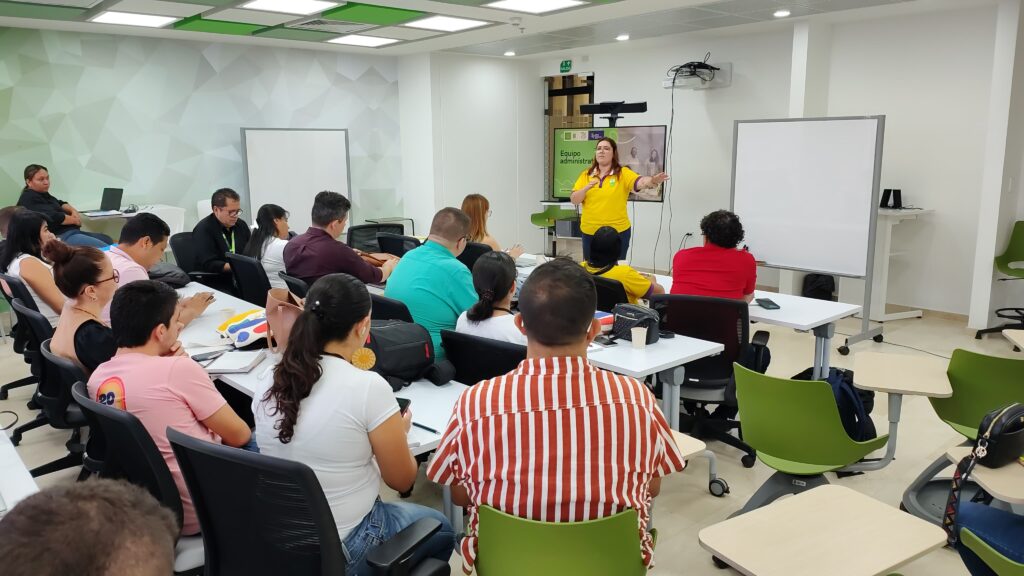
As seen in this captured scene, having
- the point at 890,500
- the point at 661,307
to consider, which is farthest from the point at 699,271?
the point at 890,500

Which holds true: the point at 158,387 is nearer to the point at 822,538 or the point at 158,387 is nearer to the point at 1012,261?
the point at 822,538

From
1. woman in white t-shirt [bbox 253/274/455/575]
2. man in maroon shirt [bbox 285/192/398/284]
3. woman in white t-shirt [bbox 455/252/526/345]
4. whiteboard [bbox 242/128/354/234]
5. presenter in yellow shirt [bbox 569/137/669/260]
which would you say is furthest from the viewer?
whiteboard [bbox 242/128/354/234]

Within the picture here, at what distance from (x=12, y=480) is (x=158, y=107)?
22.5ft

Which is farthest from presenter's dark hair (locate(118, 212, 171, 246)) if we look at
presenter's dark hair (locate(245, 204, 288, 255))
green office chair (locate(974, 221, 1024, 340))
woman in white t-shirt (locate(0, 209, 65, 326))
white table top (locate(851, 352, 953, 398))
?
green office chair (locate(974, 221, 1024, 340))

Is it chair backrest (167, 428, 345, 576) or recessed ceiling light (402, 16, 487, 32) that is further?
recessed ceiling light (402, 16, 487, 32)

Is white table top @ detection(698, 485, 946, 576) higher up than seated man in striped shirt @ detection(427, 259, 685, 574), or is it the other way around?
seated man in striped shirt @ detection(427, 259, 685, 574)

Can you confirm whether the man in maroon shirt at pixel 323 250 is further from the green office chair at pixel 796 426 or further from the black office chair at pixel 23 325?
the green office chair at pixel 796 426

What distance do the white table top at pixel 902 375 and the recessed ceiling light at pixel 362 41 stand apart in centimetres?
638

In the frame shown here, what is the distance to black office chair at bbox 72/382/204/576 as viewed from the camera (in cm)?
192

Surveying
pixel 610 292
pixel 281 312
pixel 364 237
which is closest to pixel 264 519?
pixel 281 312

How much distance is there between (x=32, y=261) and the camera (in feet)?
13.5

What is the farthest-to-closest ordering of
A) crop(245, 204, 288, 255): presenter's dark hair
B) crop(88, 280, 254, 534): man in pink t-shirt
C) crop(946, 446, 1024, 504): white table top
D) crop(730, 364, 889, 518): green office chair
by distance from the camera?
crop(245, 204, 288, 255): presenter's dark hair → crop(730, 364, 889, 518): green office chair → crop(88, 280, 254, 534): man in pink t-shirt → crop(946, 446, 1024, 504): white table top

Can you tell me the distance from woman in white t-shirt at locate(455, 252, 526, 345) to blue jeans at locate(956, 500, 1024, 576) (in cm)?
163

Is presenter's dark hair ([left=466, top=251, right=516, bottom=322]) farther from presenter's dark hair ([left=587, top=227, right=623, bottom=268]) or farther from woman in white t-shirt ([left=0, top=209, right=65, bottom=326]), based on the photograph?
woman in white t-shirt ([left=0, top=209, right=65, bottom=326])
